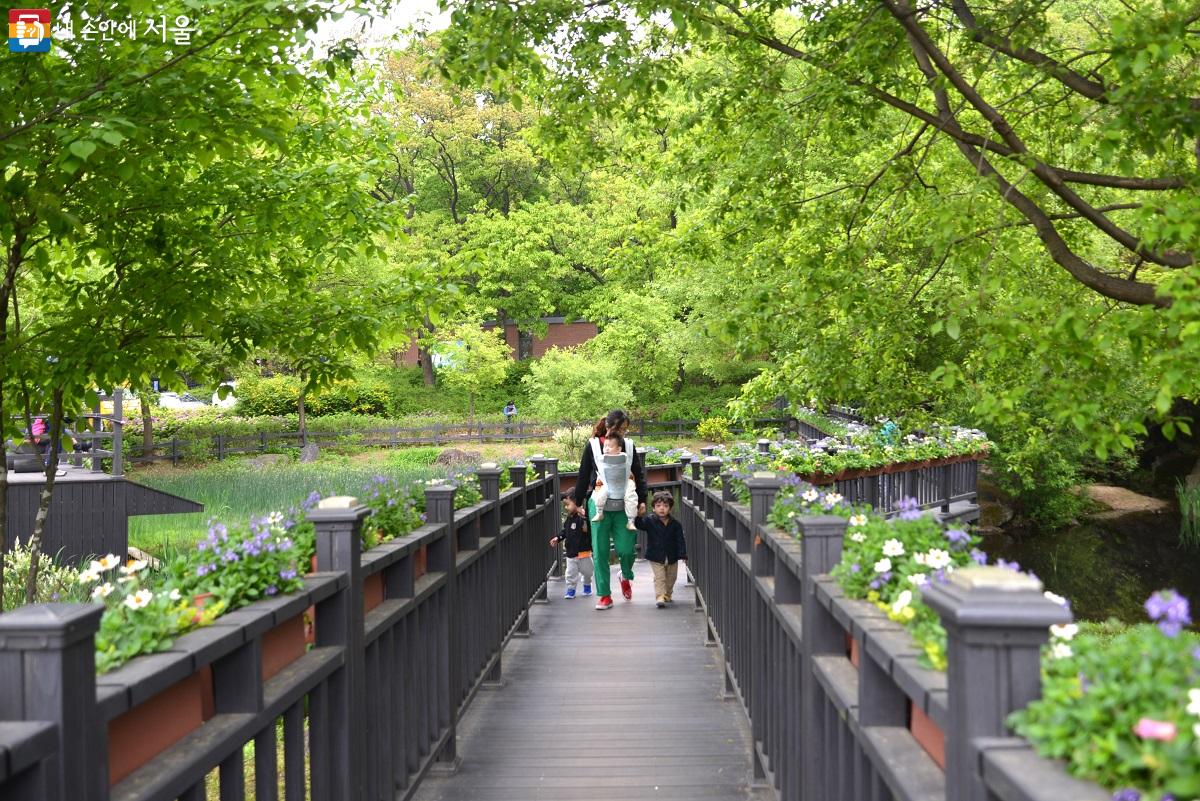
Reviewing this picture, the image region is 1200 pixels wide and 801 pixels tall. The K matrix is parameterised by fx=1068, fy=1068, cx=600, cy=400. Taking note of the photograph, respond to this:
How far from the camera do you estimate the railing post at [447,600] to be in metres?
5.18

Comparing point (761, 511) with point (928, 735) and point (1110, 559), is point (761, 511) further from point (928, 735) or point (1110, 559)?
point (1110, 559)

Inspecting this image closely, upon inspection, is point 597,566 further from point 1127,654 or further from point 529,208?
point 529,208

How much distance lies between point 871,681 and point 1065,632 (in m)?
0.82

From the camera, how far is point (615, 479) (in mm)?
9695

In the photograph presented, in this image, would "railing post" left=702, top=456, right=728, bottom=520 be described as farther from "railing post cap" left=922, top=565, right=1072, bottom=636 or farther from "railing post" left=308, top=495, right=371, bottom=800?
"railing post cap" left=922, top=565, right=1072, bottom=636

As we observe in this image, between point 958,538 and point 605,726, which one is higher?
point 958,538

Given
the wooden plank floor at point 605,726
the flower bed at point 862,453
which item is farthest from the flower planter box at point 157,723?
the flower bed at point 862,453

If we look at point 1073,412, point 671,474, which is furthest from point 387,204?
point 671,474

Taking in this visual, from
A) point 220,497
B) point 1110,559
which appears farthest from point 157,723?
point 1110,559

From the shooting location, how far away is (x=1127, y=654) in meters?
1.59

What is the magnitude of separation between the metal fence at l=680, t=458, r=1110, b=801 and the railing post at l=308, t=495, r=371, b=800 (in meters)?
1.49

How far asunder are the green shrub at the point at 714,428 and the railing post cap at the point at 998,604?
3300cm

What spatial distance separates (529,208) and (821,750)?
42.3 meters

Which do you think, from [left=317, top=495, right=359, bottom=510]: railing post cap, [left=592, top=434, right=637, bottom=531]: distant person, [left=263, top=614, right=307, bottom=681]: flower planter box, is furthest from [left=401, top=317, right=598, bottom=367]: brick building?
[left=263, top=614, right=307, bottom=681]: flower planter box
